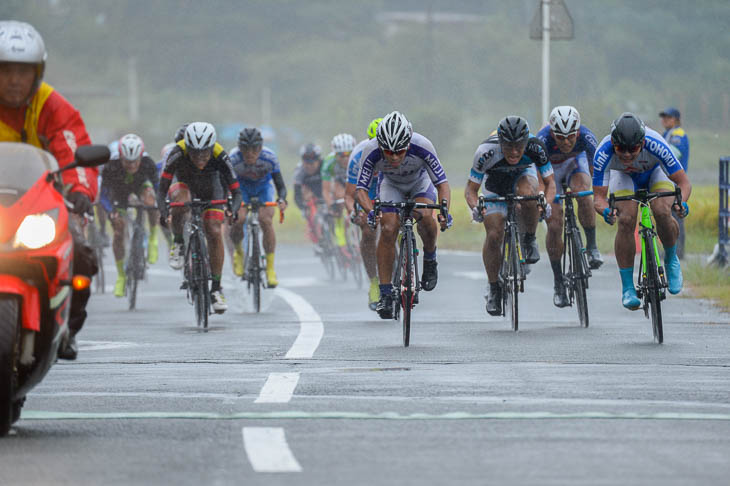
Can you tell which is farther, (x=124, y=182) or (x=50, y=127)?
(x=124, y=182)

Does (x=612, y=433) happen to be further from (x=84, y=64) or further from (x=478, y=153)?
(x=84, y=64)

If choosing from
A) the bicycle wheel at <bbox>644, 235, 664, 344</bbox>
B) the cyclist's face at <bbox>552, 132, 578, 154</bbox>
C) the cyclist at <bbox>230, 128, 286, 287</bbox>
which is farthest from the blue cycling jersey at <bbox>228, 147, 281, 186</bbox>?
the bicycle wheel at <bbox>644, 235, 664, 344</bbox>

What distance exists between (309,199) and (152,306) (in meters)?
6.20

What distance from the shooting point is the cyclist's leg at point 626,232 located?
13195 millimetres

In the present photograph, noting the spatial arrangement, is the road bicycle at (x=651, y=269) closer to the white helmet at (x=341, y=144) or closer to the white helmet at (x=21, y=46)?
the white helmet at (x=21, y=46)

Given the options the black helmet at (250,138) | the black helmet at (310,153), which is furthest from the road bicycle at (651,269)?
the black helmet at (310,153)

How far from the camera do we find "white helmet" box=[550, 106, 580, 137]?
15.2 m

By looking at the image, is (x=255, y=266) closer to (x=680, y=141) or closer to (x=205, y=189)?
(x=205, y=189)

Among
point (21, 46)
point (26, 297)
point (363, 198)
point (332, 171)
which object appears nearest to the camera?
point (26, 297)

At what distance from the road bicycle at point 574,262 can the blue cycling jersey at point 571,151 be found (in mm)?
355

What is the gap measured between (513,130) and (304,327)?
253 centimetres

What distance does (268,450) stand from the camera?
7.02 meters

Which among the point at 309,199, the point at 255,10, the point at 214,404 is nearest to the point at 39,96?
the point at 214,404

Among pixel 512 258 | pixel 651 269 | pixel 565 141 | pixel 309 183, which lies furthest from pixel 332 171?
pixel 651 269
